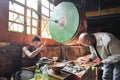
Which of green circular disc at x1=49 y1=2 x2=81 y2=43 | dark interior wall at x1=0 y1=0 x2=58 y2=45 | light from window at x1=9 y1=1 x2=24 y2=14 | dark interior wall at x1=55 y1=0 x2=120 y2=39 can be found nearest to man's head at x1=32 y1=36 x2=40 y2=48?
dark interior wall at x1=0 y1=0 x2=58 y2=45

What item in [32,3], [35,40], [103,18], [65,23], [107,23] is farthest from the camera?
[32,3]

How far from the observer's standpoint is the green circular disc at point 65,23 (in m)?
1.32

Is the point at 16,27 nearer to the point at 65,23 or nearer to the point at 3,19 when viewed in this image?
the point at 3,19

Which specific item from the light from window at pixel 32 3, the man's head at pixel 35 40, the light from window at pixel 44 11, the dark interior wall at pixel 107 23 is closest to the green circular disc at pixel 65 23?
the man's head at pixel 35 40

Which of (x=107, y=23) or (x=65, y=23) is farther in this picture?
(x=107, y=23)

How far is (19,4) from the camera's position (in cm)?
367

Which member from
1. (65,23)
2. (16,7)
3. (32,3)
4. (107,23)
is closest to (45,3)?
(32,3)

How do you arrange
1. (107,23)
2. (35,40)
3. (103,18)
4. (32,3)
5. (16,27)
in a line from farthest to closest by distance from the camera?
(32,3)
(16,27)
(107,23)
(103,18)
(35,40)

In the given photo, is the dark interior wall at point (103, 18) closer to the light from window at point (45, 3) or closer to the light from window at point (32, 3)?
the light from window at point (32, 3)

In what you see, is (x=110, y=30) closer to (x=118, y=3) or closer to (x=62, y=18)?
(x=118, y=3)

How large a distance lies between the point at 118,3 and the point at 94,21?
2.14 ft

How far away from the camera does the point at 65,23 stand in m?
1.37

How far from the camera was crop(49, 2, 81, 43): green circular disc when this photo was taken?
4.32 ft

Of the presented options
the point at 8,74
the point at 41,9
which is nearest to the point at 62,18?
the point at 8,74
